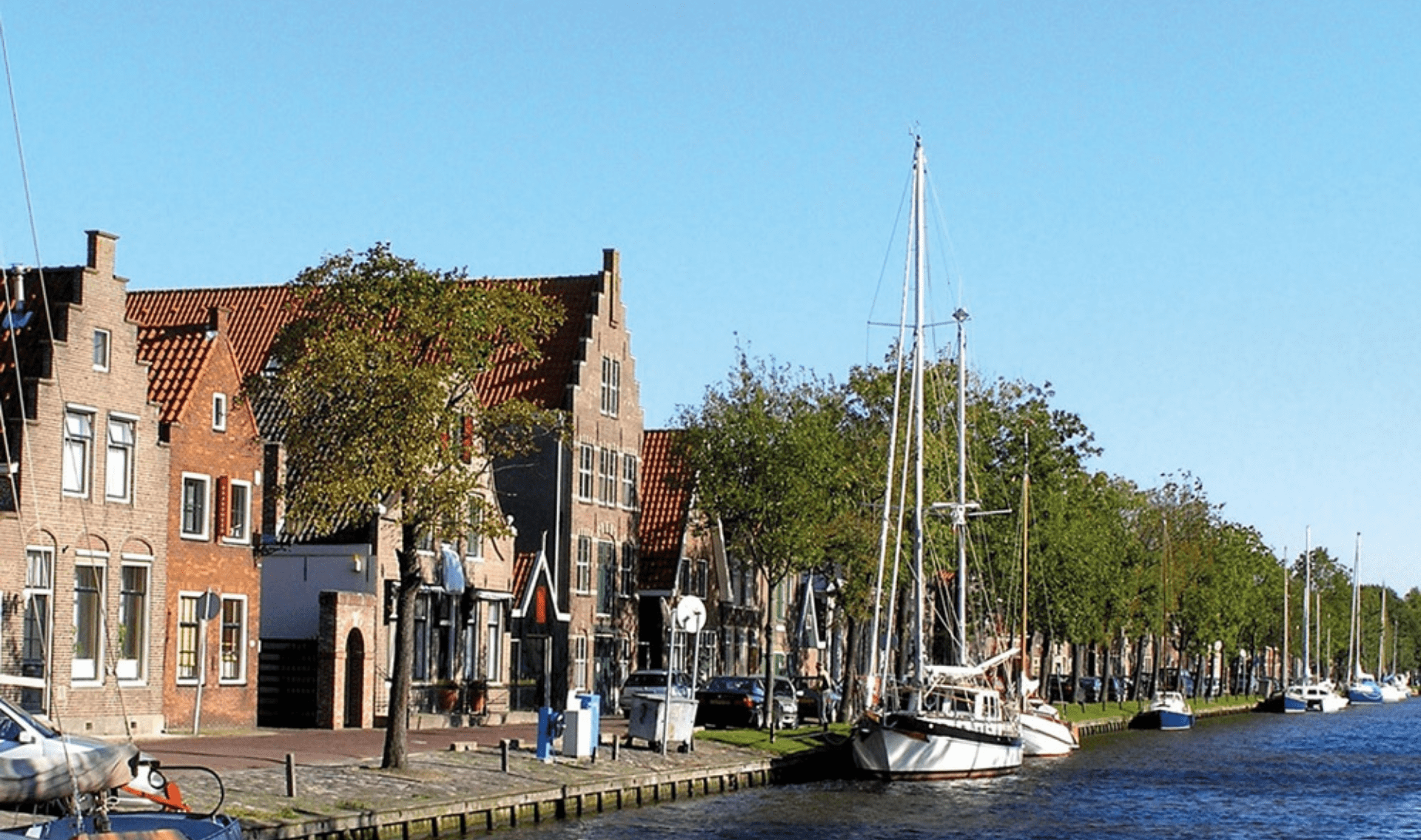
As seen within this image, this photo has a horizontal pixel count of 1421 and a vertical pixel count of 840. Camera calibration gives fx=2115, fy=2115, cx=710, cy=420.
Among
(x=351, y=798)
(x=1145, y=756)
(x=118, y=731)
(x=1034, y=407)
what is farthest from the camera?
(x=1034, y=407)

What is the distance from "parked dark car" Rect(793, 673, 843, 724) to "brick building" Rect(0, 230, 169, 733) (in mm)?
27432

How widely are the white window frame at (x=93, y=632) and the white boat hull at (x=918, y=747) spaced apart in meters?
21.3

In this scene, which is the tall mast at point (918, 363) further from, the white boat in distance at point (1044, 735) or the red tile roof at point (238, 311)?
the red tile roof at point (238, 311)

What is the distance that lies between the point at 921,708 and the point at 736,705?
27.9 feet

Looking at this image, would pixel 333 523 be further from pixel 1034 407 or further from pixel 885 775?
pixel 1034 407

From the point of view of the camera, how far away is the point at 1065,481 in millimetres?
99750

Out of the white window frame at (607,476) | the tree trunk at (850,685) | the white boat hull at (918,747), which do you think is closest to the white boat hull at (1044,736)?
the tree trunk at (850,685)

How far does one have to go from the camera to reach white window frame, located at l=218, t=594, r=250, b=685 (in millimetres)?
55469

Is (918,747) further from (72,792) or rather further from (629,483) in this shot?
(72,792)

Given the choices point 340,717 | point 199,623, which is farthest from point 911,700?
point 199,623

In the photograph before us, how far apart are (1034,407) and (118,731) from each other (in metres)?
55.1

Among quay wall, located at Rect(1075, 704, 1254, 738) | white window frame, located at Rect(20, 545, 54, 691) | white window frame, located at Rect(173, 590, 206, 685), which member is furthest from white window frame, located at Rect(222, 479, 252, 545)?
quay wall, located at Rect(1075, 704, 1254, 738)

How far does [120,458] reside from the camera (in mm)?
51781

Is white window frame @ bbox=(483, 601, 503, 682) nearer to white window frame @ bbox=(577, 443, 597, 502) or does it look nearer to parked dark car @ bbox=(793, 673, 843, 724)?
white window frame @ bbox=(577, 443, 597, 502)
